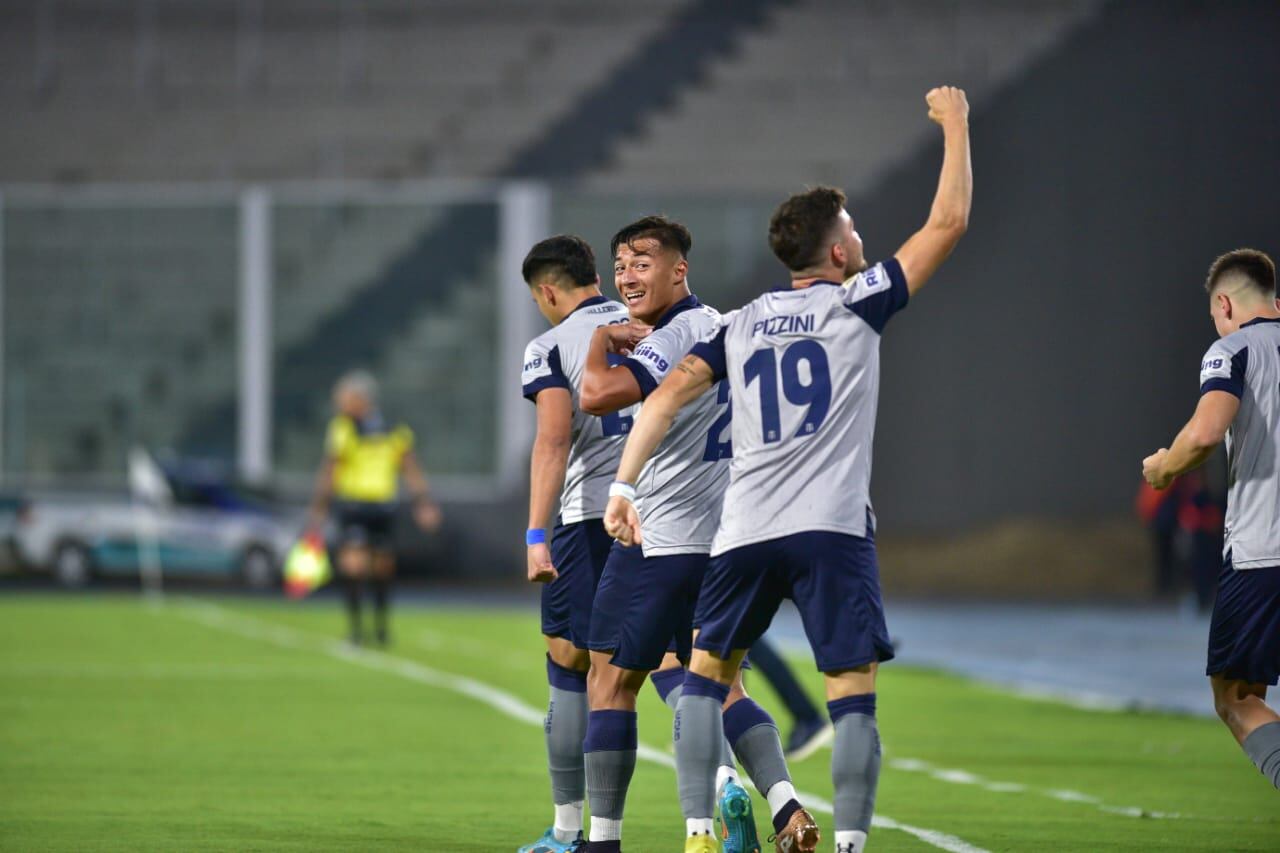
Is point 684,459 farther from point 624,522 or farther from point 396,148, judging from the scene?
point 396,148

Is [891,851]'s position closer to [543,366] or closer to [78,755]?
[543,366]

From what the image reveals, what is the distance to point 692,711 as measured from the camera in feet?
23.8

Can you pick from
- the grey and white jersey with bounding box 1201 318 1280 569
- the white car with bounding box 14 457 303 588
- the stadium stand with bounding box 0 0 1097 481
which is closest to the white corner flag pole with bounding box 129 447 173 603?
the white car with bounding box 14 457 303 588

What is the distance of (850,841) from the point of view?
675cm

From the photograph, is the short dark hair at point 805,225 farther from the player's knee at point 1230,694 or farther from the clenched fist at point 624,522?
the player's knee at point 1230,694

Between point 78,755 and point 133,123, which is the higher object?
point 133,123

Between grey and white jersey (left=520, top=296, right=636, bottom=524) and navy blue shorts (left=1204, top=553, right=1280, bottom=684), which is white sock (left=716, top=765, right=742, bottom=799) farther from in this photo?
navy blue shorts (left=1204, top=553, right=1280, bottom=684)

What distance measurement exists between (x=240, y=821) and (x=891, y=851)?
9.03 feet

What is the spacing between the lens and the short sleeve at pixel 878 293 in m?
6.73

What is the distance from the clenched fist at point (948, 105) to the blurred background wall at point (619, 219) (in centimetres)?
2820

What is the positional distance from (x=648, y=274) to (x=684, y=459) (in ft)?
2.18

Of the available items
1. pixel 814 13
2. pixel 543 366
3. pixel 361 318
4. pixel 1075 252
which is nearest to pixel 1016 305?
pixel 1075 252

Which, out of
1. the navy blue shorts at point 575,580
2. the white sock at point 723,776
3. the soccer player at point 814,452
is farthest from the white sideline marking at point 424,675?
the soccer player at point 814,452

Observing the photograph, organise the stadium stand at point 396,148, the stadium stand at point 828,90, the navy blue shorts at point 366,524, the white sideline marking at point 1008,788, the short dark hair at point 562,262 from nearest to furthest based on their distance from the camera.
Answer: the short dark hair at point 562,262
the white sideline marking at point 1008,788
the navy blue shorts at point 366,524
the stadium stand at point 828,90
the stadium stand at point 396,148
